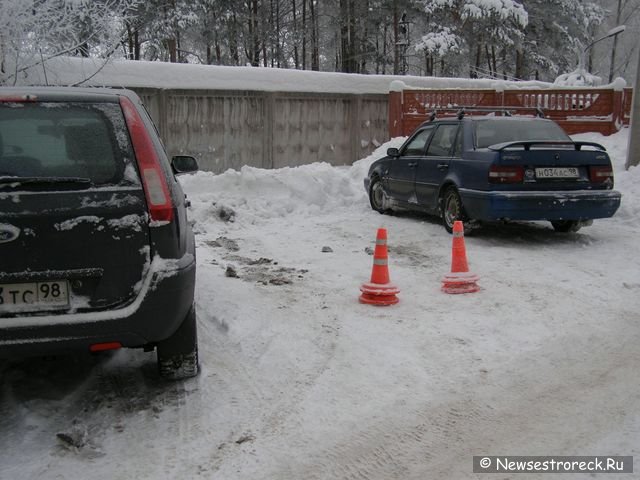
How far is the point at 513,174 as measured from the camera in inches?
307

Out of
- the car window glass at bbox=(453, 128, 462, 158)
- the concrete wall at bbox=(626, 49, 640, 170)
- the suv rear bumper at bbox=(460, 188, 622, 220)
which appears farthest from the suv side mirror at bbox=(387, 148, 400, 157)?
the concrete wall at bbox=(626, 49, 640, 170)

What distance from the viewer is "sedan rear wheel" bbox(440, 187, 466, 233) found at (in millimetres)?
8564

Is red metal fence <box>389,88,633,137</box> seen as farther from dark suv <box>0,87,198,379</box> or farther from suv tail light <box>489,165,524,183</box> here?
dark suv <box>0,87,198,379</box>

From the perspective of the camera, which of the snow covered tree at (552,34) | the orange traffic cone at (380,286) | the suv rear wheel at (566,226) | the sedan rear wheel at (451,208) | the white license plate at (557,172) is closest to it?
the orange traffic cone at (380,286)

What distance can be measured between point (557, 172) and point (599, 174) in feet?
1.94

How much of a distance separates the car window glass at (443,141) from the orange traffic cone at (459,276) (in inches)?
117

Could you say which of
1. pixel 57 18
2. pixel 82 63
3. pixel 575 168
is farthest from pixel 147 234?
pixel 82 63

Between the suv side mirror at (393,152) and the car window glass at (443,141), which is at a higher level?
the car window glass at (443,141)

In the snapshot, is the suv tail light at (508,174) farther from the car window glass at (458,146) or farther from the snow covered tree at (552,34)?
the snow covered tree at (552,34)

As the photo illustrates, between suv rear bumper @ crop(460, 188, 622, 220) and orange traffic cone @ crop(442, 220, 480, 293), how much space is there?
1.68m

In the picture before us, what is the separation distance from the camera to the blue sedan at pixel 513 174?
780 cm

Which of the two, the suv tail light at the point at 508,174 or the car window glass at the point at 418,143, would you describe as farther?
the car window glass at the point at 418,143

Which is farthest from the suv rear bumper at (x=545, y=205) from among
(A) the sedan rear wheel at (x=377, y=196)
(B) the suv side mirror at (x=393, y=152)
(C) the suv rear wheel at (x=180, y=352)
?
(C) the suv rear wheel at (x=180, y=352)

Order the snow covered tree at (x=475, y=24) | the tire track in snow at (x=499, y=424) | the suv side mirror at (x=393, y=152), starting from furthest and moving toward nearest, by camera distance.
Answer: the snow covered tree at (x=475, y=24), the suv side mirror at (x=393, y=152), the tire track in snow at (x=499, y=424)
